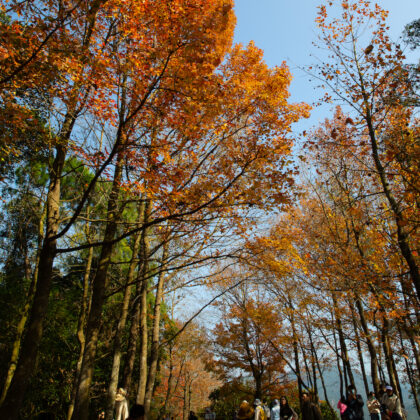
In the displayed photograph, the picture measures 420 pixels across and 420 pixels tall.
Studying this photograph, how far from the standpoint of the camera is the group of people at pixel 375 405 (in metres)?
7.95

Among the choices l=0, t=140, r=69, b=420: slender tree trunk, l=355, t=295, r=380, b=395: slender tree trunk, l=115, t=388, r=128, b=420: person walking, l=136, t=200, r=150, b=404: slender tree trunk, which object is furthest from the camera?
l=355, t=295, r=380, b=395: slender tree trunk

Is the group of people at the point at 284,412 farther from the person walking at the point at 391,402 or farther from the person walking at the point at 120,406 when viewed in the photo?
the person walking at the point at 120,406

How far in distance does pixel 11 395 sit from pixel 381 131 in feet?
31.2

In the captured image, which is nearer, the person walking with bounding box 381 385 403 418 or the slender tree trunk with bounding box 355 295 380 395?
the person walking with bounding box 381 385 403 418

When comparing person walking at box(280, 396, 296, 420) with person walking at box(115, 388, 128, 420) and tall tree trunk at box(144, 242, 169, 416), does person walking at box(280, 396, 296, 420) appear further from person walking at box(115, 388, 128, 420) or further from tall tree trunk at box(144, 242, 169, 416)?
person walking at box(115, 388, 128, 420)

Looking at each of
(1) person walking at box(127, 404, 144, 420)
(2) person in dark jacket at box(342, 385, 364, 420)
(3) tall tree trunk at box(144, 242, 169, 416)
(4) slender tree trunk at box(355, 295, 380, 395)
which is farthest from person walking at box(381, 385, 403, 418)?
(1) person walking at box(127, 404, 144, 420)

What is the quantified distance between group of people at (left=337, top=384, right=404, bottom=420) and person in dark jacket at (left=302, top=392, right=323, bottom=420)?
44.3 inches

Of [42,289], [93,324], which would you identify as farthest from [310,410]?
[42,289]

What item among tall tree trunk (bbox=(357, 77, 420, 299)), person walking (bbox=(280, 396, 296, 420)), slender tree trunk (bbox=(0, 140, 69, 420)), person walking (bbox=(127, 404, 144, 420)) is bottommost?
person walking (bbox=(280, 396, 296, 420))

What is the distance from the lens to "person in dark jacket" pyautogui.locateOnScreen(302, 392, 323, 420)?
8384 mm

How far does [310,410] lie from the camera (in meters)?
8.58

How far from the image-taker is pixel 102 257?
6922mm

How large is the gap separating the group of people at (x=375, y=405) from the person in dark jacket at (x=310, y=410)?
1.13 m

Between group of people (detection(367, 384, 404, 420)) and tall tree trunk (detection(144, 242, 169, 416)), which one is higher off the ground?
tall tree trunk (detection(144, 242, 169, 416))
